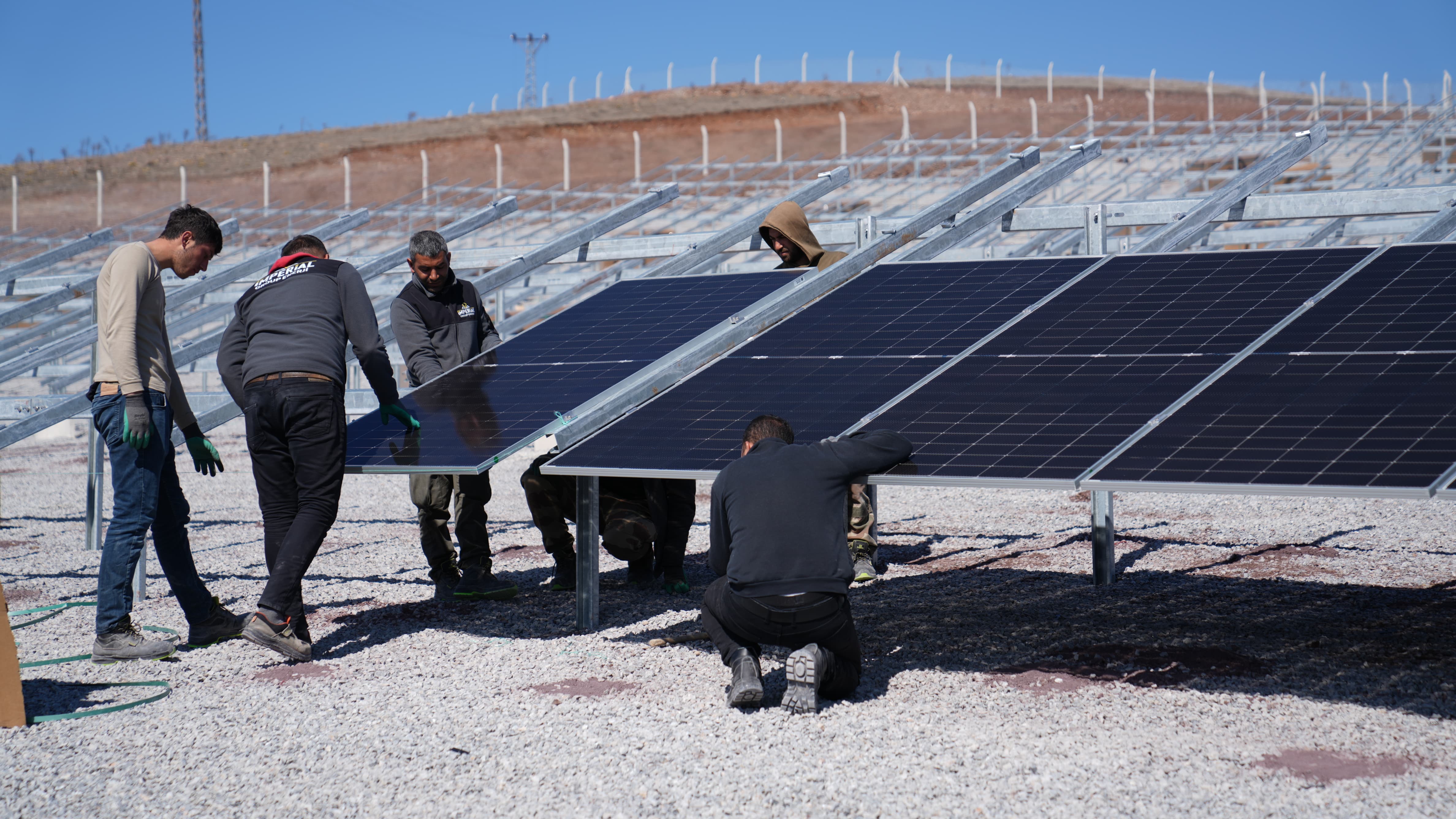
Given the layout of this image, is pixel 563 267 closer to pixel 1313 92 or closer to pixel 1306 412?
pixel 1306 412

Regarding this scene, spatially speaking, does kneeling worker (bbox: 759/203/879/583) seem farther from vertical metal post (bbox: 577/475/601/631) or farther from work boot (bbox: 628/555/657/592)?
vertical metal post (bbox: 577/475/601/631)

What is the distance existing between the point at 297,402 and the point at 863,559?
3836mm

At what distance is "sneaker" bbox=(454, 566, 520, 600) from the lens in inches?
277

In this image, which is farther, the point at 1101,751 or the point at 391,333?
the point at 391,333

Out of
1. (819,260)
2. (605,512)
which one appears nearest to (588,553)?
(605,512)

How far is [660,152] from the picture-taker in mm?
Answer: 55688

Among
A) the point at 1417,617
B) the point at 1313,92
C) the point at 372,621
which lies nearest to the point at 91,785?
the point at 372,621

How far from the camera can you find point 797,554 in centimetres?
Answer: 485

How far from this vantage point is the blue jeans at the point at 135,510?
5602mm

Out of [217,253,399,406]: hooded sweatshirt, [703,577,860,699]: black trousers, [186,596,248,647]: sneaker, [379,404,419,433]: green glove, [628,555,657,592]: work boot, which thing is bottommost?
[628,555,657,592]: work boot

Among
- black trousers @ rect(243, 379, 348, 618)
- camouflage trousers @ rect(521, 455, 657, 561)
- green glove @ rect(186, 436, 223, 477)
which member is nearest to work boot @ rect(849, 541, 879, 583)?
camouflage trousers @ rect(521, 455, 657, 561)

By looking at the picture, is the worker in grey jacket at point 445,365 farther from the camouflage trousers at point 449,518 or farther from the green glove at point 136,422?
the green glove at point 136,422

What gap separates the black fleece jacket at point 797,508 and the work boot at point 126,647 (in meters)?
2.87

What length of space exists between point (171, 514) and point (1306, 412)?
5.17 metres
